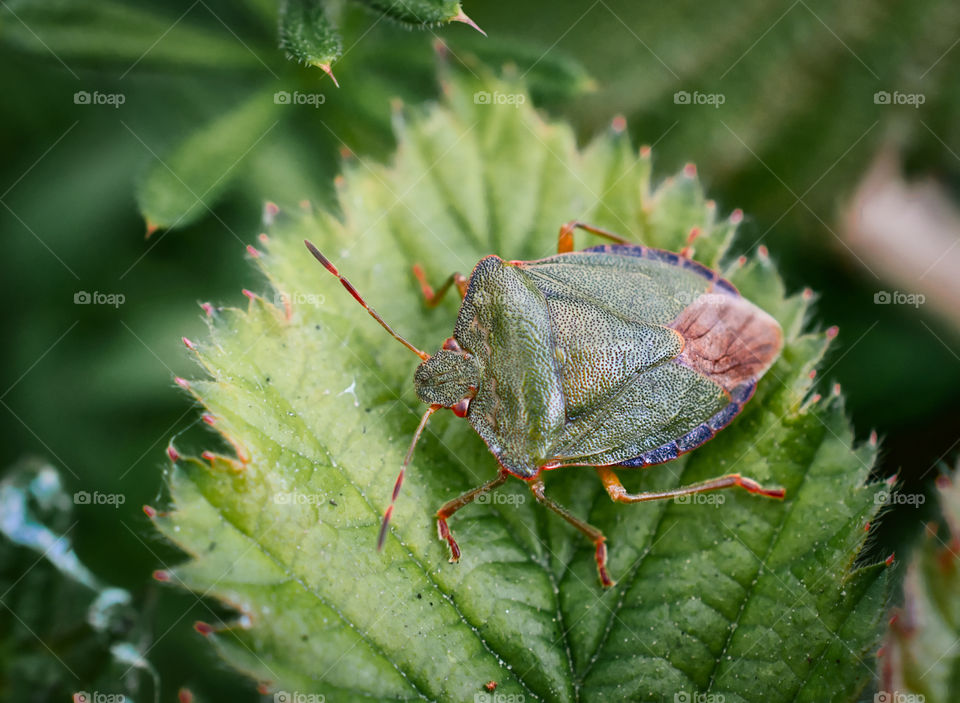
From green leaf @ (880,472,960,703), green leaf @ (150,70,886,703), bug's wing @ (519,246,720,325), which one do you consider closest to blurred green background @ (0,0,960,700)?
bug's wing @ (519,246,720,325)

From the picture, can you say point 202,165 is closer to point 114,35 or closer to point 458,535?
point 114,35

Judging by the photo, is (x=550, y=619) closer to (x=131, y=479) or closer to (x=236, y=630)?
(x=236, y=630)

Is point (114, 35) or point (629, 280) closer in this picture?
point (629, 280)

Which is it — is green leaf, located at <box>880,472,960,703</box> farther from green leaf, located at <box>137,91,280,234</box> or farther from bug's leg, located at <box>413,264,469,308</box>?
green leaf, located at <box>137,91,280,234</box>

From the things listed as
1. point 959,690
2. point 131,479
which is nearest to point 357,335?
point 131,479

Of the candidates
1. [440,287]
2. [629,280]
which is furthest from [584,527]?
[440,287]

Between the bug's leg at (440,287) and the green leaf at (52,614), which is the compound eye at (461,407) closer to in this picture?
the bug's leg at (440,287)
